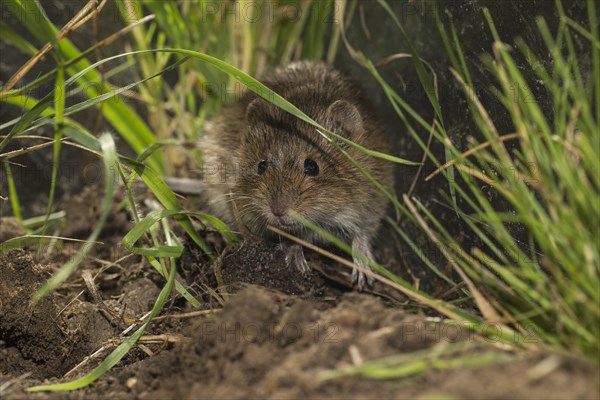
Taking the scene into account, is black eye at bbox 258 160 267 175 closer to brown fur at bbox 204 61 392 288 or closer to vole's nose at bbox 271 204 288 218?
brown fur at bbox 204 61 392 288

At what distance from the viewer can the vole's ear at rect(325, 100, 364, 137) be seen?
14.8 ft

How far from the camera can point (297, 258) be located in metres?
4.30

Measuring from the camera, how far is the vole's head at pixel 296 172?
14.0 feet

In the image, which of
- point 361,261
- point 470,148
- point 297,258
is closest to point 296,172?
point 297,258

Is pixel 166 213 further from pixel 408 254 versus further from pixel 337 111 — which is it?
pixel 408 254

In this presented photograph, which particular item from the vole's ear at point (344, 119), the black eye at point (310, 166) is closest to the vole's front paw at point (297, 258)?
the black eye at point (310, 166)

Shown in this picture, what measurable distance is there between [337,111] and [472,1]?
44.7 inches

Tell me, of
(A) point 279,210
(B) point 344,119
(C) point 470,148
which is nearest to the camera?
(C) point 470,148

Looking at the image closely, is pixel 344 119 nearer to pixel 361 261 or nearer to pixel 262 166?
pixel 262 166

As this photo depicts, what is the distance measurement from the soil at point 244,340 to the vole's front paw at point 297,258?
76mm

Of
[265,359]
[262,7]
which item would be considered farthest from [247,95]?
[265,359]

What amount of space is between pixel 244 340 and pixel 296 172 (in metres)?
1.75

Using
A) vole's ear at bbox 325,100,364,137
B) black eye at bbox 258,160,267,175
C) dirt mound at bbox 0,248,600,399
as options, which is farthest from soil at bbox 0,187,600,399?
vole's ear at bbox 325,100,364,137

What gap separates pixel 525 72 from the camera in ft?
11.1
